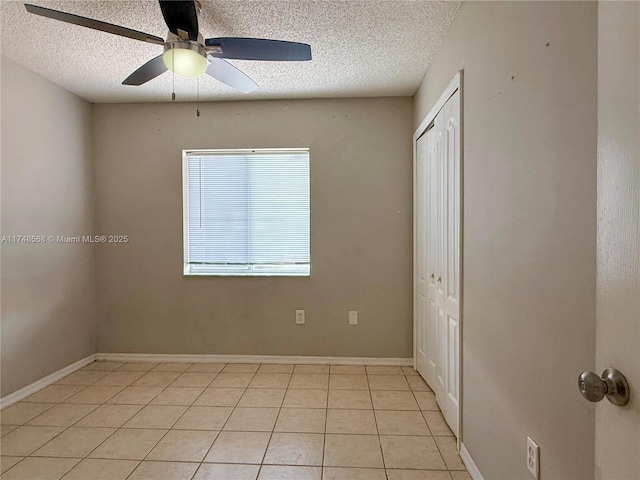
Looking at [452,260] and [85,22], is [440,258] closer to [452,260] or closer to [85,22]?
[452,260]

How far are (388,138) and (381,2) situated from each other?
4.69 feet

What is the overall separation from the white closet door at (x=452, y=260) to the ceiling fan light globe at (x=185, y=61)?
1.44m

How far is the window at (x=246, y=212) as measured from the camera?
336 centimetres

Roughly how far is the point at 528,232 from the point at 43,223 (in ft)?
11.3

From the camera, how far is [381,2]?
1.93 meters

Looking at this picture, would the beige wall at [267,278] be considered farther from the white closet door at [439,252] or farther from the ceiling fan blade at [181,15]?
the ceiling fan blade at [181,15]

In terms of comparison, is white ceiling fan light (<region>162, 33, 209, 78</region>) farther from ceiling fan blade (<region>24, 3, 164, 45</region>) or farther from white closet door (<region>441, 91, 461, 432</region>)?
white closet door (<region>441, 91, 461, 432</region>)

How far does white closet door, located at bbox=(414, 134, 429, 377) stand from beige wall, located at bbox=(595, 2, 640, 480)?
2158 millimetres

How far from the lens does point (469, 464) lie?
5.86 ft

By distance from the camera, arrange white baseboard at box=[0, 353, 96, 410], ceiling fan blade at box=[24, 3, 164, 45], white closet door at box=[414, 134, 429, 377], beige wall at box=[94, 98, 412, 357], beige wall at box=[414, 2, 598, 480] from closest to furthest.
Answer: beige wall at box=[414, 2, 598, 480], ceiling fan blade at box=[24, 3, 164, 45], white baseboard at box=[0, 353, 96, 410], white closet door at box=[414, 134, 429, 377], beige wall at box=[94, 98, 412, 357]

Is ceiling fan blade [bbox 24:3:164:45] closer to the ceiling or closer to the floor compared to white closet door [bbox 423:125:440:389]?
closer to the ceiling

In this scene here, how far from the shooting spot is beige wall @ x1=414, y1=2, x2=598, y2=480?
37.7 inches

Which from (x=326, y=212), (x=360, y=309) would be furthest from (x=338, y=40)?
(x=360, y=309)

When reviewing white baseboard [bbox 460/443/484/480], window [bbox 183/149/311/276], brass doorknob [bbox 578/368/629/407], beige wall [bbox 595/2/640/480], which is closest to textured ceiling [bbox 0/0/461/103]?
window [bbox 183/149/311/276]
